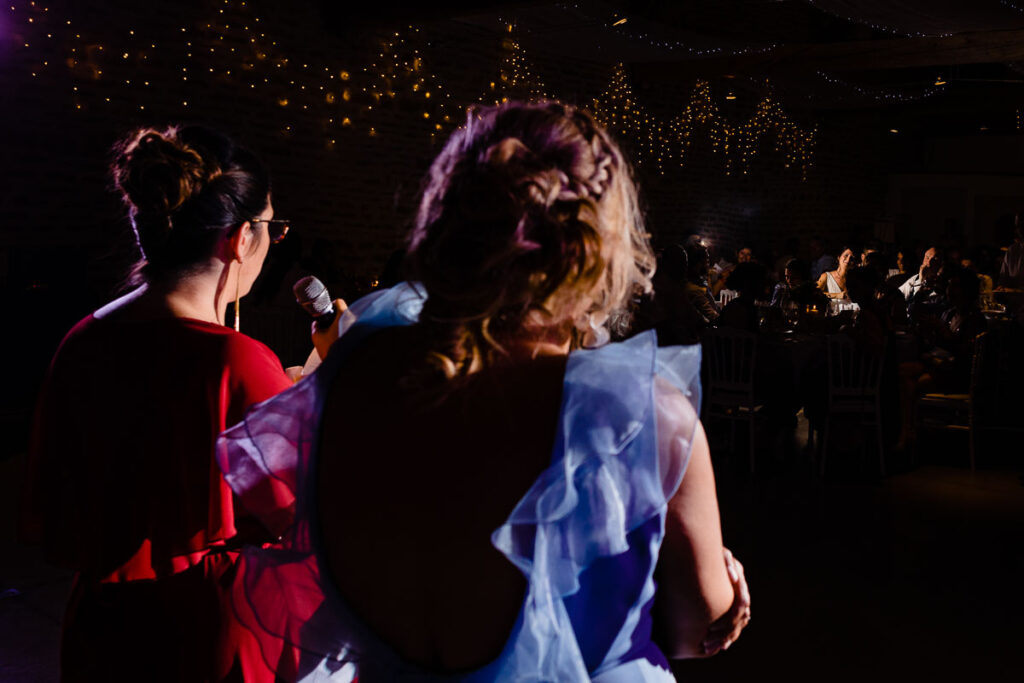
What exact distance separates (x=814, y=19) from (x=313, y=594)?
1316cm

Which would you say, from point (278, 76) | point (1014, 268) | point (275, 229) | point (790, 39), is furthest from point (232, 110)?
point (790, 39)

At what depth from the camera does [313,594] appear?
3.30 ft

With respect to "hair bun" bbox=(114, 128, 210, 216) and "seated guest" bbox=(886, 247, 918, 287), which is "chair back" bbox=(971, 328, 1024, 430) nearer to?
"seated guest" bbox=(886, 247, 918, 287)

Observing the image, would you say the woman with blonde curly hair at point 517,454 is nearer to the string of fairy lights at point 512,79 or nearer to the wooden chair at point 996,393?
the wooden chair at point 996,393

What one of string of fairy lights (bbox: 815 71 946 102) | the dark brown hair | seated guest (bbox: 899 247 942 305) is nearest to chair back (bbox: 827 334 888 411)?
seated guest (bbox: 899 247 942 305)

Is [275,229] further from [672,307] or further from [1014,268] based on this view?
[1014,268]

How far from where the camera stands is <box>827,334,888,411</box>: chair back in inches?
201

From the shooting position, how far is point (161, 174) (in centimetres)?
122

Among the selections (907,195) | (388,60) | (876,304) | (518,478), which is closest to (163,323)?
(518,478)

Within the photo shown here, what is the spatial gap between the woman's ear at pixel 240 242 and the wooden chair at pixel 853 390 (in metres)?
4.39

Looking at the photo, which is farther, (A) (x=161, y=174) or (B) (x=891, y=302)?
(B) (x=891, y=302)

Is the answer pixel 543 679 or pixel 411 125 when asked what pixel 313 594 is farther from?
pixel 411 125

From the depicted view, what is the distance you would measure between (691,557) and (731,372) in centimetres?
469

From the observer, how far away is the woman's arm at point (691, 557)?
84cm
